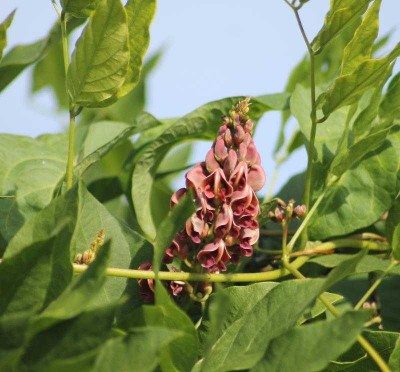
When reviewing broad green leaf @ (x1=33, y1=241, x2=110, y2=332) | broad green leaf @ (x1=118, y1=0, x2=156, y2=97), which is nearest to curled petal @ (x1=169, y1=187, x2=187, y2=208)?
broad green leaf @ (x1=118, y1=0, x2=156, y2=97)

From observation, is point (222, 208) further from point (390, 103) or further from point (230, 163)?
point (390, 103)

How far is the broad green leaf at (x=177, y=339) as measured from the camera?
728mm

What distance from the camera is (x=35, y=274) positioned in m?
0.70

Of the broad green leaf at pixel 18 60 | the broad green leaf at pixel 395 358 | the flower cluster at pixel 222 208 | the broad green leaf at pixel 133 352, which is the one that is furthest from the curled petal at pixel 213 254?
the broad green leaf at pixel 18 60

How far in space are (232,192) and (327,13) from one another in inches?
9.2

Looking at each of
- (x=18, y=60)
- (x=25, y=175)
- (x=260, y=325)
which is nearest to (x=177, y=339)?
(x=260, y=325)

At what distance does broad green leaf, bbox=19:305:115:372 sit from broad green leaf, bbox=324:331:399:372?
0.96 feet

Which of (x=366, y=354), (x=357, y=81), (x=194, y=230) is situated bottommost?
(x=366, y=354)

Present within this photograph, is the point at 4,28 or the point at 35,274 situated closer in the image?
the point at 35,274

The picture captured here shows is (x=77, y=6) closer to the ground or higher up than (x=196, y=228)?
higher up

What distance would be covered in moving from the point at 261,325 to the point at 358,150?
1.14ft

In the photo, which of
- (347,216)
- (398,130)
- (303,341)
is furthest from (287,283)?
(398,130)

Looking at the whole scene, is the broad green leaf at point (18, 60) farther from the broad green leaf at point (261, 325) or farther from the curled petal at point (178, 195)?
the broad green leaf at point (261, 325)

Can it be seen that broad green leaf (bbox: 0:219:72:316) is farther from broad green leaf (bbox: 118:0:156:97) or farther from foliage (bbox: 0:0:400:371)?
broad green leaf (bbox: 118:0:156:97)
